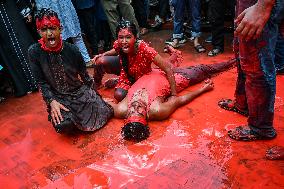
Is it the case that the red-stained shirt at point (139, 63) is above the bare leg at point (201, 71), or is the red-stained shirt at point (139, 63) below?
above

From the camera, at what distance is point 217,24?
5.18 metres

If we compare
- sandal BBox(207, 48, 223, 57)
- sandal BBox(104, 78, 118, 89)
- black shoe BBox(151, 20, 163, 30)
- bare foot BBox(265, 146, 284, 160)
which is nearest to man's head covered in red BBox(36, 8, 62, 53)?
sandal BBox(104, 78, 118, 89)

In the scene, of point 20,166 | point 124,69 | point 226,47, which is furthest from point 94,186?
point 226,47

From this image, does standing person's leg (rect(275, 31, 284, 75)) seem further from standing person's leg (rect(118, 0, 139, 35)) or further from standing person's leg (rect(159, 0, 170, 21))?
standing person's leg (rect(159, 0, 170, 21))

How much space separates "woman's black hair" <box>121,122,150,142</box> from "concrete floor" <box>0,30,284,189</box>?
7 centimetres

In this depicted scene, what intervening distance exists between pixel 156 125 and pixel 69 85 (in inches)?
44.7

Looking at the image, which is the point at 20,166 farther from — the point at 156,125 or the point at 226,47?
the point at 226,47

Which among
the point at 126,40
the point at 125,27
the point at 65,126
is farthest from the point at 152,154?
the point at 125,27

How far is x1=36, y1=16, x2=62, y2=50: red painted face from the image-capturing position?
3379 mm

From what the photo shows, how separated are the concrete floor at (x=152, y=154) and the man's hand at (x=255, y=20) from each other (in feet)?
3.29

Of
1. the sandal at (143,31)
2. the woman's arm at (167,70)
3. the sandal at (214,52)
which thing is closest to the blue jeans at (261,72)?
the woman's arm at (167,70)

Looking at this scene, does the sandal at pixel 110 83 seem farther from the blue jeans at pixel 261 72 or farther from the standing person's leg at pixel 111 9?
the blue jeans at pixel 261 72

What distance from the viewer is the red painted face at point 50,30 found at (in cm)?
338

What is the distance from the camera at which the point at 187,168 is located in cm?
238
